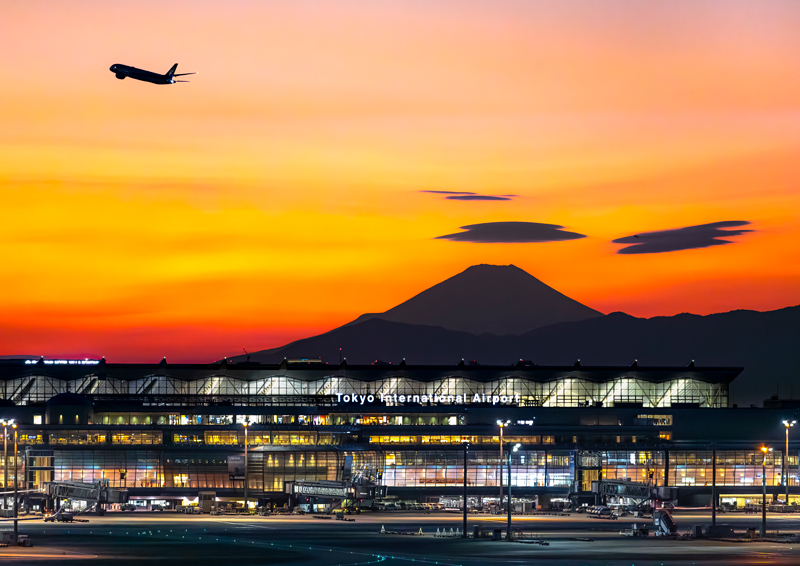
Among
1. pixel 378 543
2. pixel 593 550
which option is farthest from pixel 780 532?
pixel 378 543

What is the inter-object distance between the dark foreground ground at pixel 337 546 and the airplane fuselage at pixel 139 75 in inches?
2090

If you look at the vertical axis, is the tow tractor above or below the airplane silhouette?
below

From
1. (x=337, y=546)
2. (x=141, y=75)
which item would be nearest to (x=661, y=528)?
(x=337, y=546)

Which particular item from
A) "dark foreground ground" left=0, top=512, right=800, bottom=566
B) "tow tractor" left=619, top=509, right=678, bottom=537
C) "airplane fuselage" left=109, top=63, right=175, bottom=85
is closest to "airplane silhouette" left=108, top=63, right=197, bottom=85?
"airplane fuselage" left=109, top=63, right=175, bottom=85

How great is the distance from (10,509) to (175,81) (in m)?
76.6

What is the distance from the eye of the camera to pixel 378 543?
139375 millimetres

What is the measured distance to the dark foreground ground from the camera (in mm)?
116688

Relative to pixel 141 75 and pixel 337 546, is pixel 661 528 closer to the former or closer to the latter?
pixel 337 546

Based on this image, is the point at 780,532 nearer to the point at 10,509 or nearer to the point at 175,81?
the point at 175,81

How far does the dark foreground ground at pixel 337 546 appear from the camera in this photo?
117m

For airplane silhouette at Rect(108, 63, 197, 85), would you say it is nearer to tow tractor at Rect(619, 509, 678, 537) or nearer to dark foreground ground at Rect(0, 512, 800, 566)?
dark foreground ground at Rect(0, 512, 800, 566)

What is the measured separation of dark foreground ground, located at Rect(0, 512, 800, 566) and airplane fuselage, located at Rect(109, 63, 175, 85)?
5307cm

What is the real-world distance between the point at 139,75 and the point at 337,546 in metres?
59.5

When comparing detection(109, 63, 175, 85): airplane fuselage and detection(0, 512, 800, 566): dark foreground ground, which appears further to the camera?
detection(109, 63, 175, 85): airplane fuselage
